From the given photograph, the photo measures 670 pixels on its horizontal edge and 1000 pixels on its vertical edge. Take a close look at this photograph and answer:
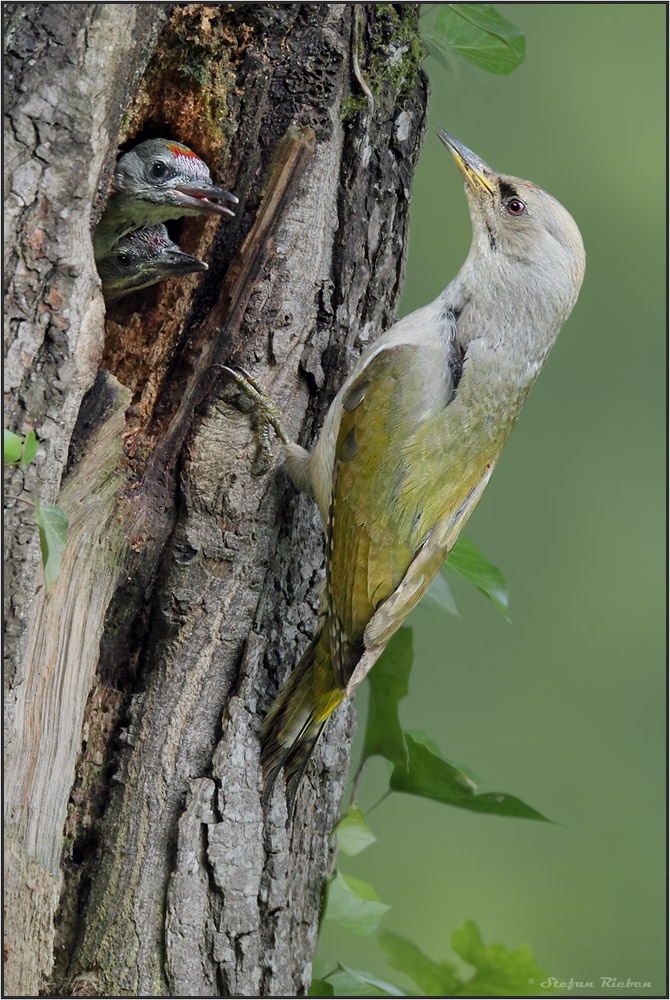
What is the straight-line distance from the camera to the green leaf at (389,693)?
1886 millimetres

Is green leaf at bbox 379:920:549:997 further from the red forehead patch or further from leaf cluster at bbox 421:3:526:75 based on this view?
leaf cluster at bbox 421:3:526:75

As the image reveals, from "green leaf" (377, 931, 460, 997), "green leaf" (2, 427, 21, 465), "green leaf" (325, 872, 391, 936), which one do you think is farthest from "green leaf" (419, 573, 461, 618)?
"green leaf" (2, 427, 21, 465)

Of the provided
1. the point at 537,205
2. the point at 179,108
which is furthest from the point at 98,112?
the point at 537,205

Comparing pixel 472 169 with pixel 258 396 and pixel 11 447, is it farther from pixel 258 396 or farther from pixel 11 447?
pixel 11 447

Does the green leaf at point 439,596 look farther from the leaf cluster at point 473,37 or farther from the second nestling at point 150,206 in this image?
the leaf cluster at point 473,37

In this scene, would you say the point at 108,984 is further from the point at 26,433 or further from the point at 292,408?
the point at 292,408

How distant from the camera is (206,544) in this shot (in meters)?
1.67

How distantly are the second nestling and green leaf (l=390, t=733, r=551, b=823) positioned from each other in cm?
105

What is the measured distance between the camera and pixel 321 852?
186 cm

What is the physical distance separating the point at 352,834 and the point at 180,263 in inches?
46.4

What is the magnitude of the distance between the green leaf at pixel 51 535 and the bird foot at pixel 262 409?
49 centimetres

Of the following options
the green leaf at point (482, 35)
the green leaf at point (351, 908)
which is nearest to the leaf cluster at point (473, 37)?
the green leaf at point (482, 35)

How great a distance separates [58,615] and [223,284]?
0.67 metres

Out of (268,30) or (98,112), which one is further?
(268,30)
